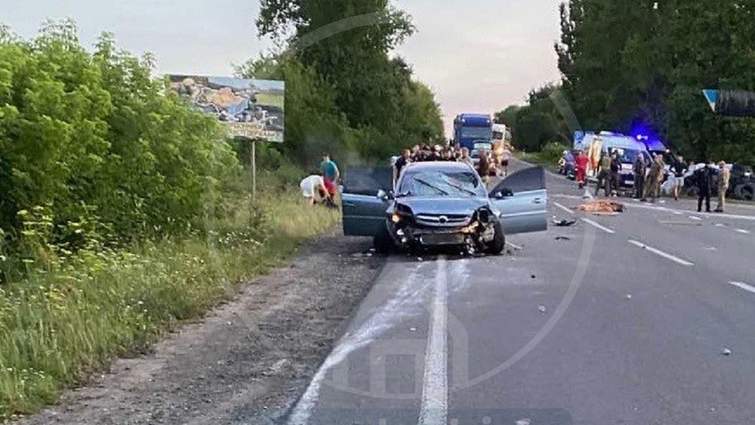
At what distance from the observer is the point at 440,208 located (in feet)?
59.0

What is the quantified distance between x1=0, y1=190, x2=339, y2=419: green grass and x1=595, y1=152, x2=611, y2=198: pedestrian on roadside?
25750mm

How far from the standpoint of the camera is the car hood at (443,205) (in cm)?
1791

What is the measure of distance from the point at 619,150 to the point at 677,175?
3170 mm

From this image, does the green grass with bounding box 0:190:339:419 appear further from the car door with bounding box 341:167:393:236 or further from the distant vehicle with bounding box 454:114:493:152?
the distant vehicle with bounding box 454:114:493:152

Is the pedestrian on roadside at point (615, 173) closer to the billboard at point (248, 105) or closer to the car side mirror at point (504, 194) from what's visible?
the billboard at point (248, 105)

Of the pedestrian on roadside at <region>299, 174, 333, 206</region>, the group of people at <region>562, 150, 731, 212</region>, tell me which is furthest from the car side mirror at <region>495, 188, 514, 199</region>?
the group of people at <region>562, 150, 731, 212</region>

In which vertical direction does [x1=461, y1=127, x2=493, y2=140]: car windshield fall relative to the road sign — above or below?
below

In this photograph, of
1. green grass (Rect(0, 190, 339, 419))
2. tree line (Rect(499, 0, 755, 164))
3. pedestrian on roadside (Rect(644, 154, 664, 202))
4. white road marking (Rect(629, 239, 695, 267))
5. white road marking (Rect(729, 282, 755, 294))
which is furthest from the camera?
tree line (Rect(499, 0, 755, 164))

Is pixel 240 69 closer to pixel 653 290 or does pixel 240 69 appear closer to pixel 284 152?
A: pixel 284 152

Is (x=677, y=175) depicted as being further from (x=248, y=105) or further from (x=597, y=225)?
(x=248, y=105)

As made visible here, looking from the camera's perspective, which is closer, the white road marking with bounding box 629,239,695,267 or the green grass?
the green grass

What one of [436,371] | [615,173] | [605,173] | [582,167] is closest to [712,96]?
[605,173]

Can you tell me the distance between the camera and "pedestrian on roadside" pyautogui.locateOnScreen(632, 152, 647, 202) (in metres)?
40.7

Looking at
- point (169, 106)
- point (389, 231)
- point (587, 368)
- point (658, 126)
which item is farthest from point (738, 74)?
point (587, 368)
